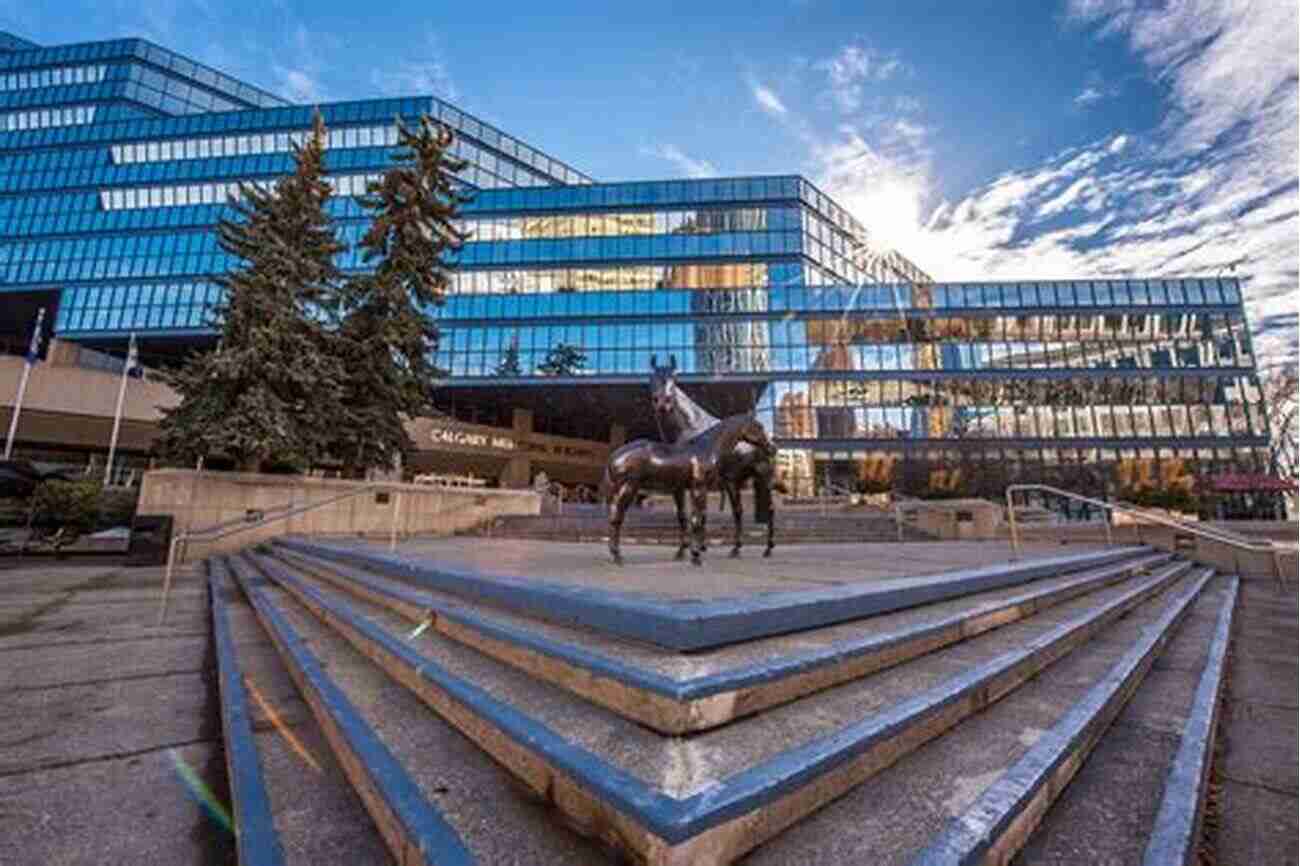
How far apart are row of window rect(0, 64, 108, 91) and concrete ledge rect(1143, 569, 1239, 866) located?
3626 inches

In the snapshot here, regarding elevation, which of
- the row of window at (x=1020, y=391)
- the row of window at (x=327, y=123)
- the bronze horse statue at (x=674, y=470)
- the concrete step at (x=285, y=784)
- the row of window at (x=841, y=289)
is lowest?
the concrete step at (x=285, y=784)

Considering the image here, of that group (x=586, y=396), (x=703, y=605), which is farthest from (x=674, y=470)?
(x=586, y=396)

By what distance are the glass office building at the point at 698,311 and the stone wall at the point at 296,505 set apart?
80.6ft

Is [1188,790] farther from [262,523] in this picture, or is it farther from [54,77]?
[54,77]

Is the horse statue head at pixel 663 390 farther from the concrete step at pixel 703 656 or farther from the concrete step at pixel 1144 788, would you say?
the concrete step at pixel 1144 788

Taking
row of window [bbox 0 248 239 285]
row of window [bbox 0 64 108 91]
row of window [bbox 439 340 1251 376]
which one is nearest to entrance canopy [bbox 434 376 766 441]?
row of window [bbox 439 340 1251 376]

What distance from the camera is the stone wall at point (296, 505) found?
1264cm

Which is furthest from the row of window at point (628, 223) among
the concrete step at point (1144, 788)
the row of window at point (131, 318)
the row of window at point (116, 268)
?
the concrete step at point (1144, 788)

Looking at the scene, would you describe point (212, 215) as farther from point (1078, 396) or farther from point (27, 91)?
point (1078, 396)

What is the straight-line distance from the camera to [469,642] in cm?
318

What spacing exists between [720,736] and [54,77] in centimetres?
9719

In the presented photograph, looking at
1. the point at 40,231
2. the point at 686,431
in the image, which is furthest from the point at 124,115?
the point at 686,431

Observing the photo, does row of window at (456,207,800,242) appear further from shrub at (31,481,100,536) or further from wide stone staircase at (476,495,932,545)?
shrub at (31,481,100,536)

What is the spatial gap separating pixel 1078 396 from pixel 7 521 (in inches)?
2181
